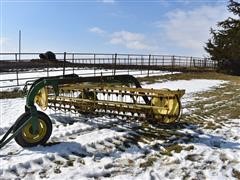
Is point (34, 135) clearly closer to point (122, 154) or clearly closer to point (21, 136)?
point (21, 136)

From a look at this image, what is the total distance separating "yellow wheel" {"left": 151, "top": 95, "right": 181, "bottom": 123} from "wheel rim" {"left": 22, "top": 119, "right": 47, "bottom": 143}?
90.2 inches

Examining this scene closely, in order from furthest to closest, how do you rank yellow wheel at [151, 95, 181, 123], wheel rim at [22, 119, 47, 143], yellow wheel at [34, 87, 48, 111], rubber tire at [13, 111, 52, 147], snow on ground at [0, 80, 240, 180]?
yellow wheel at [34, 87, 48, 111]
yellow wheel at [151, 95, 181, 123]
wheel rim at [22, 119, 47, 143]
rubber tire at [13, 111, 52, 147]
snow on ground at [0, 80, 240, 180]

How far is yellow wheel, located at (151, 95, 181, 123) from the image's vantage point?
25.5 ft

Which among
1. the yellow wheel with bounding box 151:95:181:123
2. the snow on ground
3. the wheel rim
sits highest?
the yellow wheel with bounding box 151:95:181:123

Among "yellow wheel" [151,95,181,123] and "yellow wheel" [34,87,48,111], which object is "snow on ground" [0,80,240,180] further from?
"yellow wheel" [34,87,48,111]

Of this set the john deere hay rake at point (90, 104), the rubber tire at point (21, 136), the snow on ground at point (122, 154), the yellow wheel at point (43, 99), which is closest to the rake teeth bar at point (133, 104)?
the john deere hay rake at point (90, 104)

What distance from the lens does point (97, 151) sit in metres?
6.61

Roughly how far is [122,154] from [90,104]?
8.30ft

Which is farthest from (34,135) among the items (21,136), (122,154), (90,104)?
(90,104)

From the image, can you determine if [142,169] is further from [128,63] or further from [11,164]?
[128,63]

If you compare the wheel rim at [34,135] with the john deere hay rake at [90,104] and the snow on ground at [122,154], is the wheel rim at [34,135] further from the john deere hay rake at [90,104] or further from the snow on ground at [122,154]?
the snow on ground at [122,154]

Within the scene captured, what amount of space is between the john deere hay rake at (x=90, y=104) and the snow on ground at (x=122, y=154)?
0.27m

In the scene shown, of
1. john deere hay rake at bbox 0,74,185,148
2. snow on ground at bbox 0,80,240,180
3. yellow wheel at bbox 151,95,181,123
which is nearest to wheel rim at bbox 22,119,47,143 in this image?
john deere hay rake at bbox 0,74,185,148

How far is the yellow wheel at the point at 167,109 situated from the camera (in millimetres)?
7777
